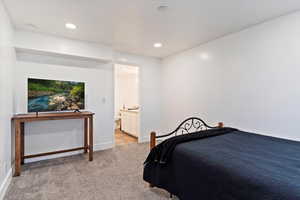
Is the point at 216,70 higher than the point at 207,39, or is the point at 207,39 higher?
the point at 207,39

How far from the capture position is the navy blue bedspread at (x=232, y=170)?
42.1 inches

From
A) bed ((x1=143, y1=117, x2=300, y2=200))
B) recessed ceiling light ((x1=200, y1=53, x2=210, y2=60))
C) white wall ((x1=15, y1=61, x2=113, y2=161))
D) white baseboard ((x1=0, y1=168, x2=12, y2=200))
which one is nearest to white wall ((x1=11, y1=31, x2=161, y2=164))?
white wall ((x1=15, y1=61, x2=113, y2=161))

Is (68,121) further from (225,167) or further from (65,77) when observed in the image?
(225,167)

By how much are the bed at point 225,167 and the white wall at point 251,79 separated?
1.67 feet

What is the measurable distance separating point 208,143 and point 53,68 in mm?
3290

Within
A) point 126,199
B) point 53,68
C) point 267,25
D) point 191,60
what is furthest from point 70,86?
point 267,25

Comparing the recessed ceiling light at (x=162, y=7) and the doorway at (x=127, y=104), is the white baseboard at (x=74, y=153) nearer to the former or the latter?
the doorway at (x=127, y=104)

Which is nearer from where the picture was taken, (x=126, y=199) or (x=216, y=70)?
(x=126, y=199)

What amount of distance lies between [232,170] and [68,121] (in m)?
3.29

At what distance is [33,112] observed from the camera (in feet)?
9.83

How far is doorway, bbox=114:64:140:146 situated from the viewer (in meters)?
4.93

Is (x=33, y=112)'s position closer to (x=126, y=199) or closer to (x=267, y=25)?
(x=126, y=199)

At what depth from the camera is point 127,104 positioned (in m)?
6.78

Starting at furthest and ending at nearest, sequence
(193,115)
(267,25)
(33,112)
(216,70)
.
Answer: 1. (193,115)
2. (216,70)
3. (33,112)
4. (267,25)
